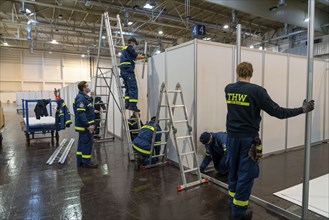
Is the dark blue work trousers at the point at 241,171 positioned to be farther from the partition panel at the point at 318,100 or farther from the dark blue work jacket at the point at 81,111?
A: the partition panel at the point at 318,100

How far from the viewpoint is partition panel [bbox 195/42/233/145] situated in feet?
12.3

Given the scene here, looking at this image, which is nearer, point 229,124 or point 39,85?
point 229,124

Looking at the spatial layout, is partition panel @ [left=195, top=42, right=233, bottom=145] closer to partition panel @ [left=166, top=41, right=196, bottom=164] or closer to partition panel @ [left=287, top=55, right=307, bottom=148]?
partition panel @ [left=166, top=41, right=196, bottom=164]

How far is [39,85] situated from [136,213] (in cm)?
1985

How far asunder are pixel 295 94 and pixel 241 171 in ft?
12.7

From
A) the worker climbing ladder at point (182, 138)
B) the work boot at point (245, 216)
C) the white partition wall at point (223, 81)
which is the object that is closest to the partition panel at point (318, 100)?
the white partition wall at point (223, 81)

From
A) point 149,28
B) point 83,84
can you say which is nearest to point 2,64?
point 149,28

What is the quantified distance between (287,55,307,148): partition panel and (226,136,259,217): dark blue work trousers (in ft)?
11.5

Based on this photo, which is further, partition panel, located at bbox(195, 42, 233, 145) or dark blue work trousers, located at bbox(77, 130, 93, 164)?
dark blue work trousers, located at bbox(77, 130, 93, 164)

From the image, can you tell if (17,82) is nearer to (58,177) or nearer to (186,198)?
(58,177)

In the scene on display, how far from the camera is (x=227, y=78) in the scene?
13.4ft

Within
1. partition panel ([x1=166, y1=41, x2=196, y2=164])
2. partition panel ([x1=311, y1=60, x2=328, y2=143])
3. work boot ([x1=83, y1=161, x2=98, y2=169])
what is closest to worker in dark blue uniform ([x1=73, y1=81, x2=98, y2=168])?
work boot ([x1=83, y1=161, x2=98, y2=169])

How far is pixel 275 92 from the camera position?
4.79 metres

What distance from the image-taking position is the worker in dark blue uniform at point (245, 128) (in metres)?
2.15
